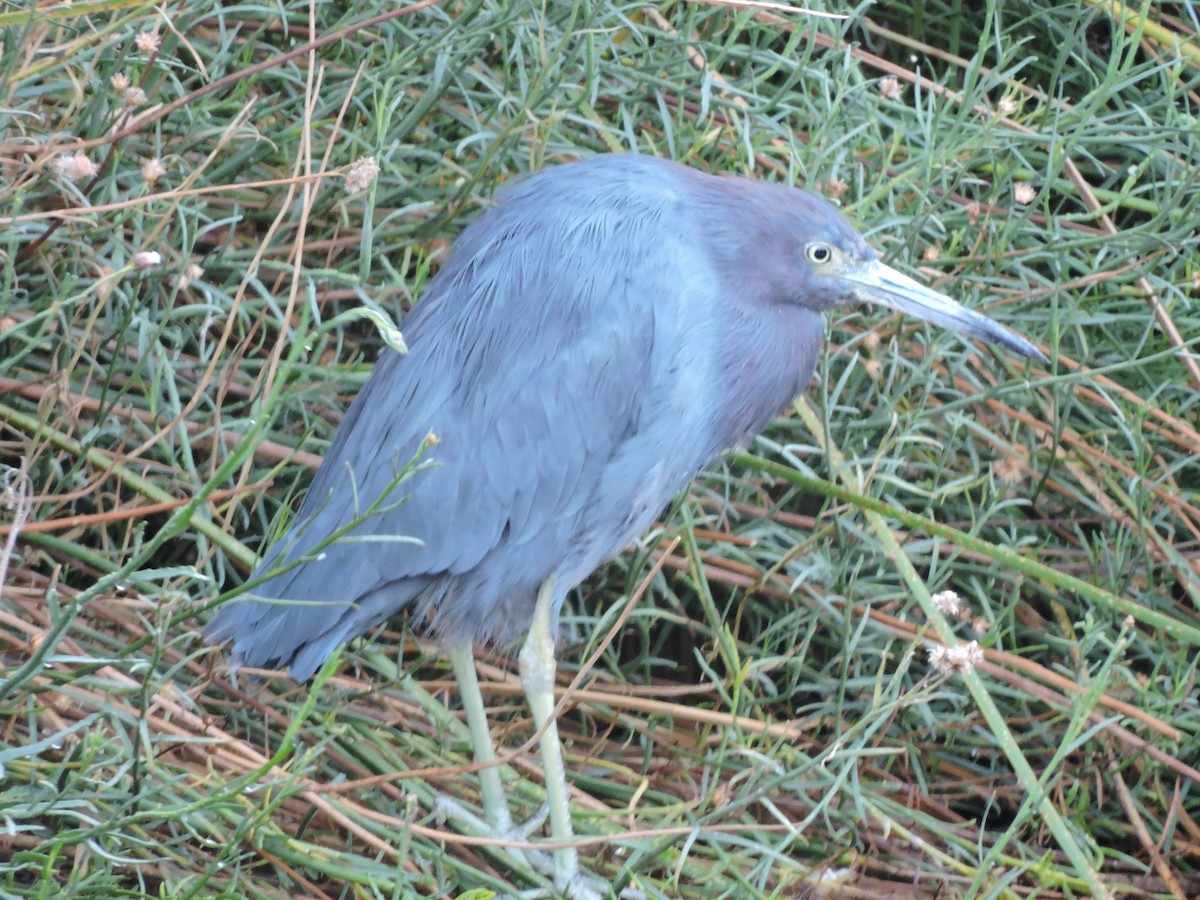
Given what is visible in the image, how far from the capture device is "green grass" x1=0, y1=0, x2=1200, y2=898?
176 centimetres

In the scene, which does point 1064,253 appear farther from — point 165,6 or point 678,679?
point 165,6

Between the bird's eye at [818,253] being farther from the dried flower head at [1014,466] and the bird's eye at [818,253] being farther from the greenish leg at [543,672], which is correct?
the greenish leg at [543,672]

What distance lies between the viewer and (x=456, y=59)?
208 cm

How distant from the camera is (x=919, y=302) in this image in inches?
78.6

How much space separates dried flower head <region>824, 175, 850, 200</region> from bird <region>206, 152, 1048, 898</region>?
0.11 metres

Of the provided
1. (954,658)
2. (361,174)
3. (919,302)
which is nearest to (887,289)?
(919,302)

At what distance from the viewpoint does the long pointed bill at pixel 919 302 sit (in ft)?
6.50

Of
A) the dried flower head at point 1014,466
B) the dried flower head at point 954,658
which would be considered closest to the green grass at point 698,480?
the dried flower head at point 1014,466

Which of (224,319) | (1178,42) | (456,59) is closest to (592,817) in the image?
(224,319)

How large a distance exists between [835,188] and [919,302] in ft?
0.73

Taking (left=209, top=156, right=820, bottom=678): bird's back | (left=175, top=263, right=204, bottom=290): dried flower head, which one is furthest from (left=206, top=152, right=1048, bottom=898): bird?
(left=175, top=263, right=204, bottom=290): dried flower head

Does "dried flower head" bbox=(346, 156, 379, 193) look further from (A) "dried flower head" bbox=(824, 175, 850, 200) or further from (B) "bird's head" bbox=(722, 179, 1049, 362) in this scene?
(A) "dried flower head" bbox=(824, 175, 850, 200)

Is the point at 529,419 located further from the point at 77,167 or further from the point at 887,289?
the point at 77,167

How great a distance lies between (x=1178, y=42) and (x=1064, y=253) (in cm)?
37
